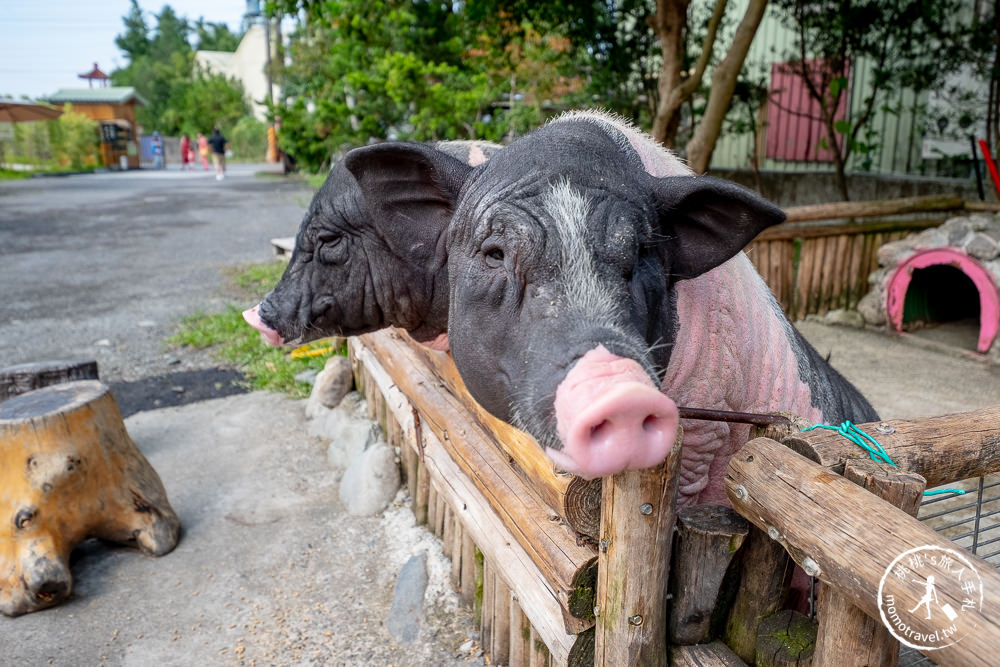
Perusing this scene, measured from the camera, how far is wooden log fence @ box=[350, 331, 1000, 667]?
52.7 inches

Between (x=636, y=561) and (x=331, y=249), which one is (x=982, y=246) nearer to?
(x=331, y=249)

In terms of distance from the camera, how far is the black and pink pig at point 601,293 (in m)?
1.41

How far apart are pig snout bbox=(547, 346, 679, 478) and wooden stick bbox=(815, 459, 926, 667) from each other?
0.41 metres

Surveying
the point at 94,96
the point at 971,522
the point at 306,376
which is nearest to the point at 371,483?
the point at 306,376

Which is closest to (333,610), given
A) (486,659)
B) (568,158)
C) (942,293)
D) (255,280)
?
(486,659)

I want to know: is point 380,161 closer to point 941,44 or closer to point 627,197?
point 627,197

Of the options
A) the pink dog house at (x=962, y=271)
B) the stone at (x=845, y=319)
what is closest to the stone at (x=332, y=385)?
the stone at (x=845, y=319)

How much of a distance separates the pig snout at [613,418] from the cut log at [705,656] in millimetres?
673

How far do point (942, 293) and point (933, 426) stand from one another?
673 centimetres

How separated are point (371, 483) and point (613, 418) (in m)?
2.98

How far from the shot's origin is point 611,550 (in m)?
1.72

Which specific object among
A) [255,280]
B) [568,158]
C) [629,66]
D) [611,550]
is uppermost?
[629,66]

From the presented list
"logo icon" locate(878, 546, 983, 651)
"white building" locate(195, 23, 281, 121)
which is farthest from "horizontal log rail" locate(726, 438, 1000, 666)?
"white building" locate(195, 23, 281, 121)

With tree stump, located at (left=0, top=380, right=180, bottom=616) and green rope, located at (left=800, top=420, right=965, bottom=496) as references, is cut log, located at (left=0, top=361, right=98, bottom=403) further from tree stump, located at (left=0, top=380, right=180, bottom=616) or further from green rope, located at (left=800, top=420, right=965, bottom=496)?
green rope, located at (left=800, top=420, right=965, bottom=496)
